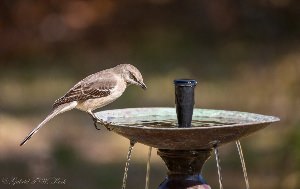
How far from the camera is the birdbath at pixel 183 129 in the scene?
14.6 feet

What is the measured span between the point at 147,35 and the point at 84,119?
147cm

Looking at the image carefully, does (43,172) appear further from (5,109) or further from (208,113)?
(208,113)

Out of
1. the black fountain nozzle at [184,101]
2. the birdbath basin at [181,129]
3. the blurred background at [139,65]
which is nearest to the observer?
the birdbath basin at [181,129]

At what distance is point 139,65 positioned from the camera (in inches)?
392

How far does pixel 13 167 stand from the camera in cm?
868

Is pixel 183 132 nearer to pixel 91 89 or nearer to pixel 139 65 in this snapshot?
pixel 91 89

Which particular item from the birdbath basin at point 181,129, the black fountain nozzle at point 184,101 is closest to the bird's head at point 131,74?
the birdbath basin at point 181,129

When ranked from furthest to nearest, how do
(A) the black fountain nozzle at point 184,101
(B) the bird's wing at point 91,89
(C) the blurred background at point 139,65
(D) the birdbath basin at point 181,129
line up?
1. (C) the blurred background at point 139,65
2. (B) the bird's wing at point 91,89
3. (A) the black fountain nozzle at point 184,101
4. (D) the birdbath basin at point 181,129

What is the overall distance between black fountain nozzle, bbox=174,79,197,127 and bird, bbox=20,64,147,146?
82cm

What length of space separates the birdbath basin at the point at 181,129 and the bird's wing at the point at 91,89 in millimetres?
660

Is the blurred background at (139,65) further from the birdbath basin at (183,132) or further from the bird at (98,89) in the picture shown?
the birdbath basin at (183,132)

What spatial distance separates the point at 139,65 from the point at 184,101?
506 cm

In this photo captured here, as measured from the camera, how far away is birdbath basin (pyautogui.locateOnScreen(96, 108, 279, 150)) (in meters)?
4.41

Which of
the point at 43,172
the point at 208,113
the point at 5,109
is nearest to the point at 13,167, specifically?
the point at 43,172
